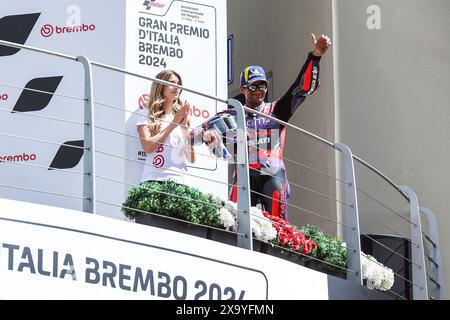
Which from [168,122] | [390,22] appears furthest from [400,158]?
[168,122]

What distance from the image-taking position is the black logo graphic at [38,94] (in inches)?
419

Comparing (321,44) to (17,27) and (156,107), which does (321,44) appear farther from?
(17,27)

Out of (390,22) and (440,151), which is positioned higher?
(390,22)

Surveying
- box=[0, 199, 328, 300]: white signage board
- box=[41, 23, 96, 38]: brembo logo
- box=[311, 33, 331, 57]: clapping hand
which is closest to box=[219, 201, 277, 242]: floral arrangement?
box=[0, 199, 328, 300]: white signage board

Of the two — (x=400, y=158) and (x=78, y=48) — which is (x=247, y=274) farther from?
(x=400, y=158)

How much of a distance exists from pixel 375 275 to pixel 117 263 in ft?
7.87

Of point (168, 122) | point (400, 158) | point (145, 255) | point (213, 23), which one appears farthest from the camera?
point (400, 158)

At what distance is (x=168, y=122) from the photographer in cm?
857

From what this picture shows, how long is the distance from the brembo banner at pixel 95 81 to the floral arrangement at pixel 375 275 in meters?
1.67

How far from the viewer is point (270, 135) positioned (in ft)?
31.7

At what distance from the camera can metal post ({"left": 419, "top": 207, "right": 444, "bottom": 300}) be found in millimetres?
11094

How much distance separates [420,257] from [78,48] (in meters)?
3.23

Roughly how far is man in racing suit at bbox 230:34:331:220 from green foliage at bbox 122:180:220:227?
115 cm

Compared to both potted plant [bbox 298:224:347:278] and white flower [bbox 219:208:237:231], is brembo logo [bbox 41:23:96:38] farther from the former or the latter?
white flower [bbox 219:208:237:231]
